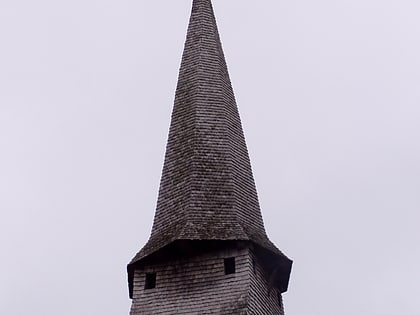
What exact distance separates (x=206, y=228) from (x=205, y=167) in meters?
2.67

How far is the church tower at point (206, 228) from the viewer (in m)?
26.4

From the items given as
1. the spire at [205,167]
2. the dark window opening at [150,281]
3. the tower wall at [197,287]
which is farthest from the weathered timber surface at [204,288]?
the spire at [205,167]

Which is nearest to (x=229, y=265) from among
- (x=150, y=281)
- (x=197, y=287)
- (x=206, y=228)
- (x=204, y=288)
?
(x=204, y=288)

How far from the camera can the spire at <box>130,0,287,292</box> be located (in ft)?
90.1

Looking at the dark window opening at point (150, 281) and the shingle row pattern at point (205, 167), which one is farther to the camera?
the shingle row pattern at point (205, 167)

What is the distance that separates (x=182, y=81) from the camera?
32312 mm

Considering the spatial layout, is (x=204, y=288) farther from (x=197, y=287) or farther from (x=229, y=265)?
(x=229, y=265)

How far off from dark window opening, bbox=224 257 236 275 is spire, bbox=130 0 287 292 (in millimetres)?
635

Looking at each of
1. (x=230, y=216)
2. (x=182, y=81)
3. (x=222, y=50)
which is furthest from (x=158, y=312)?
(x=222, y=50)

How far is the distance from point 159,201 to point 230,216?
2.77 meters

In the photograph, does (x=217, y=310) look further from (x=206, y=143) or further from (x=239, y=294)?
(x=206, y=143)

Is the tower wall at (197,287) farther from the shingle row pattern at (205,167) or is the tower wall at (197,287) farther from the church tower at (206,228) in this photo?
the shingle row pattern at (205,167)

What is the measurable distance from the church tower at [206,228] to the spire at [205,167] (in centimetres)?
3

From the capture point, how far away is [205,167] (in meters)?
29.1
